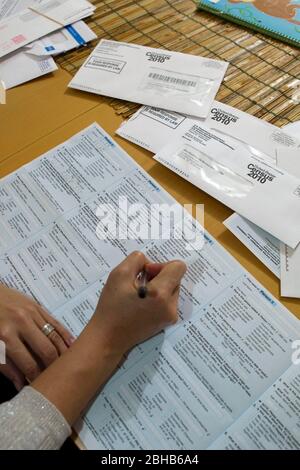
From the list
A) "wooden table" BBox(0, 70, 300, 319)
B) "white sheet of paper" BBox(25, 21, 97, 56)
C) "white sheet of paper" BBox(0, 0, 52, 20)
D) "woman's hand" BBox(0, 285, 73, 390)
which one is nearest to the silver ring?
"woman's hand" BBox(0, 285, 73, 390)

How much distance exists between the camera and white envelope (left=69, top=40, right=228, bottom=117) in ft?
2.44

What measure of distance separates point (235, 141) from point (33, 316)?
0.44m

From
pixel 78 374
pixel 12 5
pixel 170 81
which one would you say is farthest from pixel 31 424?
pixel 12 5

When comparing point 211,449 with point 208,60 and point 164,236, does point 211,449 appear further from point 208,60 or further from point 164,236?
point 208,60

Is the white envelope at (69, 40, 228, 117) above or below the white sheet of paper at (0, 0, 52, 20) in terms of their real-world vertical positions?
below

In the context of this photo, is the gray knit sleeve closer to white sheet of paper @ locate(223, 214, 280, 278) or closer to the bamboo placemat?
white sheet of paper @ locate(223, 214, 280, 278)

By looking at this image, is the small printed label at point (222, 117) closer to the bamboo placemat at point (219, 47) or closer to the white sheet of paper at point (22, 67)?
the bamboo placemat at point (219, 47)

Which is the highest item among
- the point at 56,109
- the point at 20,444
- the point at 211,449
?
the point at 56,109

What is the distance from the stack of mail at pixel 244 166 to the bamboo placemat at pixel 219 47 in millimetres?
50

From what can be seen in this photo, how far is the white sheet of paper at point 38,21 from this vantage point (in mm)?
850

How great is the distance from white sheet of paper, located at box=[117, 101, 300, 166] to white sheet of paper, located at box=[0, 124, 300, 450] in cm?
5

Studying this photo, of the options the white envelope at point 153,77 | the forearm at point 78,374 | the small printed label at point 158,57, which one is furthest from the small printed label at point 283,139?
the forearm at point 78,374

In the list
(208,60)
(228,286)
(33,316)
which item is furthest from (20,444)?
(208,60)

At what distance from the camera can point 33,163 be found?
0.71 m
